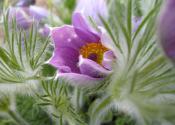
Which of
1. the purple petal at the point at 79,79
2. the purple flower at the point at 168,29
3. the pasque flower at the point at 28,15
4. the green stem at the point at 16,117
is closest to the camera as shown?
the purple flower at the point at 168,29

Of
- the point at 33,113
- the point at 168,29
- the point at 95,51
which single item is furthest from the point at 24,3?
the point at 168,29

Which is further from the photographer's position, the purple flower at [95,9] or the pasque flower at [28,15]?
the pasque flower at [28,15]

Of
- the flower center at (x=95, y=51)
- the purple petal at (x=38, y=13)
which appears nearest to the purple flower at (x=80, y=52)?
the flower center at (x=95, y=51)

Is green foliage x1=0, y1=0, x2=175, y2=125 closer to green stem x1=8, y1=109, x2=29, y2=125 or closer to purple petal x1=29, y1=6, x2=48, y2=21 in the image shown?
green stem x1=8, y1=109, x2=29, y2=125

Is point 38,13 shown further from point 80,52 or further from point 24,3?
point 80,52

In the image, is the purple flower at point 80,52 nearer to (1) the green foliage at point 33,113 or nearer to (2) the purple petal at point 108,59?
(2) the purple petal at point 108,59

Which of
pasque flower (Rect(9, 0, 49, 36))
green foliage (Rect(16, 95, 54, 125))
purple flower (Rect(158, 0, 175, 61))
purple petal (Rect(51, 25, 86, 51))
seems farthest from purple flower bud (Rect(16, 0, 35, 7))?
purple flower (Rect(158, 0, 175, 61))

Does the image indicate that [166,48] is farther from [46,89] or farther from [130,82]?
[46,89]
